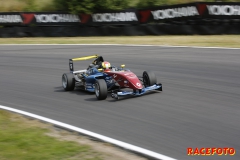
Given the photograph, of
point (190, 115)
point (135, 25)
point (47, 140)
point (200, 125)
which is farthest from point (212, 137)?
point (135, 25)

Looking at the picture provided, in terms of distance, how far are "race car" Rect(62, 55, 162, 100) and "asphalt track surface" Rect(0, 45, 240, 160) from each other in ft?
0.64

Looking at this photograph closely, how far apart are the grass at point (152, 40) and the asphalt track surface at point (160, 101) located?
2324mm

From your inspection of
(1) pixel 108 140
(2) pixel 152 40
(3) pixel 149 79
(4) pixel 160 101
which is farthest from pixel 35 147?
(2) pixel 152 40

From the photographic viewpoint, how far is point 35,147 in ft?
20.1

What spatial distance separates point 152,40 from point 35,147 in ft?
51.0

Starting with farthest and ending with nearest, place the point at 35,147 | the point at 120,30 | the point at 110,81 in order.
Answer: the point at 120,30
the point at 110,81
the point at 35,147

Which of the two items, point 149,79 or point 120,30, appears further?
point 120,30

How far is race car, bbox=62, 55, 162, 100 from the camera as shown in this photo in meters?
9.24

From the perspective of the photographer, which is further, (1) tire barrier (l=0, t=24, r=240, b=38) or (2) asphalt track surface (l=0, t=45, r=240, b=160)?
(1) tire barrier (l=0, t=24, r=240, b=38)

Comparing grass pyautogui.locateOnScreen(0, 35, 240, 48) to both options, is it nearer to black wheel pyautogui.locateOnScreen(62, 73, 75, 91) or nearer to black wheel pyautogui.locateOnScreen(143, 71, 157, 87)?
black wheel pyautogui.locateOnScreen(143, 71, 157, 87)

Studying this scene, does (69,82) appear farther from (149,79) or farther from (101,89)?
(149,79)

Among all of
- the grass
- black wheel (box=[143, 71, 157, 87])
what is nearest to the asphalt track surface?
black wheel (box=[143, 71, 157, 87])

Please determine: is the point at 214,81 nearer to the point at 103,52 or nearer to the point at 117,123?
the point at 117,123

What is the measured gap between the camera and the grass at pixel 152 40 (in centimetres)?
1884
